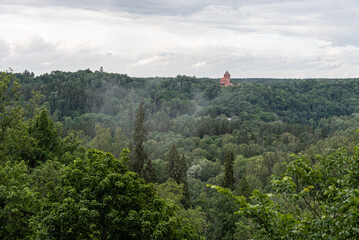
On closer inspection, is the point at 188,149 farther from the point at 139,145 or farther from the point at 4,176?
the point at 4,176

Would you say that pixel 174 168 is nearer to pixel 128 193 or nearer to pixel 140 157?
pixel 140 157

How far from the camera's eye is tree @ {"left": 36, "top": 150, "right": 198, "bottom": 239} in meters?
12.8

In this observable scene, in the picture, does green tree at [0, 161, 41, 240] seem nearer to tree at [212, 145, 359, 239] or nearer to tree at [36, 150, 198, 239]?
tree at [36, 150, 198, 239]

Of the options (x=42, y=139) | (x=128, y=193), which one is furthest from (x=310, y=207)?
(x=42, y=139)

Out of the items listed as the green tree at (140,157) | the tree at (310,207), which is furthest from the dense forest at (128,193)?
the green tree at (140,157)

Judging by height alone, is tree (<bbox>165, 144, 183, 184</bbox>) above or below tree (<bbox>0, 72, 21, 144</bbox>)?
below

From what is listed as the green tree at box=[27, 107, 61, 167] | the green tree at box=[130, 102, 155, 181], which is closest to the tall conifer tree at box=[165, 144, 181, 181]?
the green tree at box=[130, 102, 155, 181]

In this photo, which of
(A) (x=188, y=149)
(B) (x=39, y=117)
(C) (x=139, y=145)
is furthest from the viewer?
(A) (x=188, y=149)

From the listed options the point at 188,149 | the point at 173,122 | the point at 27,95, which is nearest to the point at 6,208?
the point at 188,149

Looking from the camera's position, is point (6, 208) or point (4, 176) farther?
point (4, 176)

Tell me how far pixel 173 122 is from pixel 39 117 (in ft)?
411

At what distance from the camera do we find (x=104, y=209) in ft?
45.7

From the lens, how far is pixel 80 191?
46.4 ft

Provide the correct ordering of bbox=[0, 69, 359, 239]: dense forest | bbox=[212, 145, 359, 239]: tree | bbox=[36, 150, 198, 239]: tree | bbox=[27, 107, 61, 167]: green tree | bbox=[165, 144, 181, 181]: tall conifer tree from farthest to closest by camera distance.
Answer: bbox=[165, 144, 181, 181]: tall conifer tree < bbox=[27, 107, 61, 167]: green tree < bbox=[36, 150, 198, 239]: tree < bbox=[0, 69, 359, 239]: dense forest < bbox=[212, 145, 359, 239]: tree
